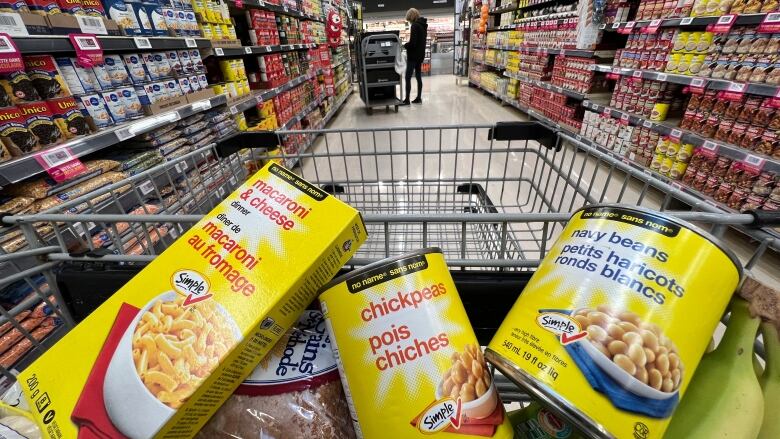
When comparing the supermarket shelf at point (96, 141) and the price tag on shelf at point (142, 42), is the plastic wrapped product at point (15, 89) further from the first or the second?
the price tag on shelf at point (142, 42)

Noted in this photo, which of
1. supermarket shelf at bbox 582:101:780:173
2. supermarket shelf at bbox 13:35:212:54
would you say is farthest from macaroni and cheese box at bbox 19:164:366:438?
supermarket shelf at bbox 582:101:780:173

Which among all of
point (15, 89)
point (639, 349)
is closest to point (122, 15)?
point (15, 89)

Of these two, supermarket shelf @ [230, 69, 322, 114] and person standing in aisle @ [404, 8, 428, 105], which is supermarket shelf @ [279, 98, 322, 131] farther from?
person standing in aisle @ [404, 8, 428, 105]

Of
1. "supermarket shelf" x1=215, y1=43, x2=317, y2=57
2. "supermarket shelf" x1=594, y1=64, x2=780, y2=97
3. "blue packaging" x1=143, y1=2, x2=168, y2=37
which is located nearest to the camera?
"blue packaging" x1=143, y1=2, x2=168, y2=37

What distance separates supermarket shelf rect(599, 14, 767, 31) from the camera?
5.50 feet

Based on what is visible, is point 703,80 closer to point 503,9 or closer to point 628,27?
point 628,27

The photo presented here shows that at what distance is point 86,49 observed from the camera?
3.80ft

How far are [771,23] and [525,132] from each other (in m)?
1.68

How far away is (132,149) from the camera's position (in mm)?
1567

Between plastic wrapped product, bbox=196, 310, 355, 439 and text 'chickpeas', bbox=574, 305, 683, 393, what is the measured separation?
34 cm

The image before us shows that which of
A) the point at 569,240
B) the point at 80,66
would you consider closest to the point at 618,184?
the point at 569,240

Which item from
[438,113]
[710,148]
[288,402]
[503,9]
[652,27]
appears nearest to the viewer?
[288,402]

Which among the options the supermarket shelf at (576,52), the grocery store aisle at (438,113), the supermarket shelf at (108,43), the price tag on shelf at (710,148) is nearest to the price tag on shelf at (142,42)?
the supermarket shelf at (108,43)

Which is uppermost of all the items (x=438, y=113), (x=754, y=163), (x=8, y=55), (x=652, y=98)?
(x=8, y=55)
